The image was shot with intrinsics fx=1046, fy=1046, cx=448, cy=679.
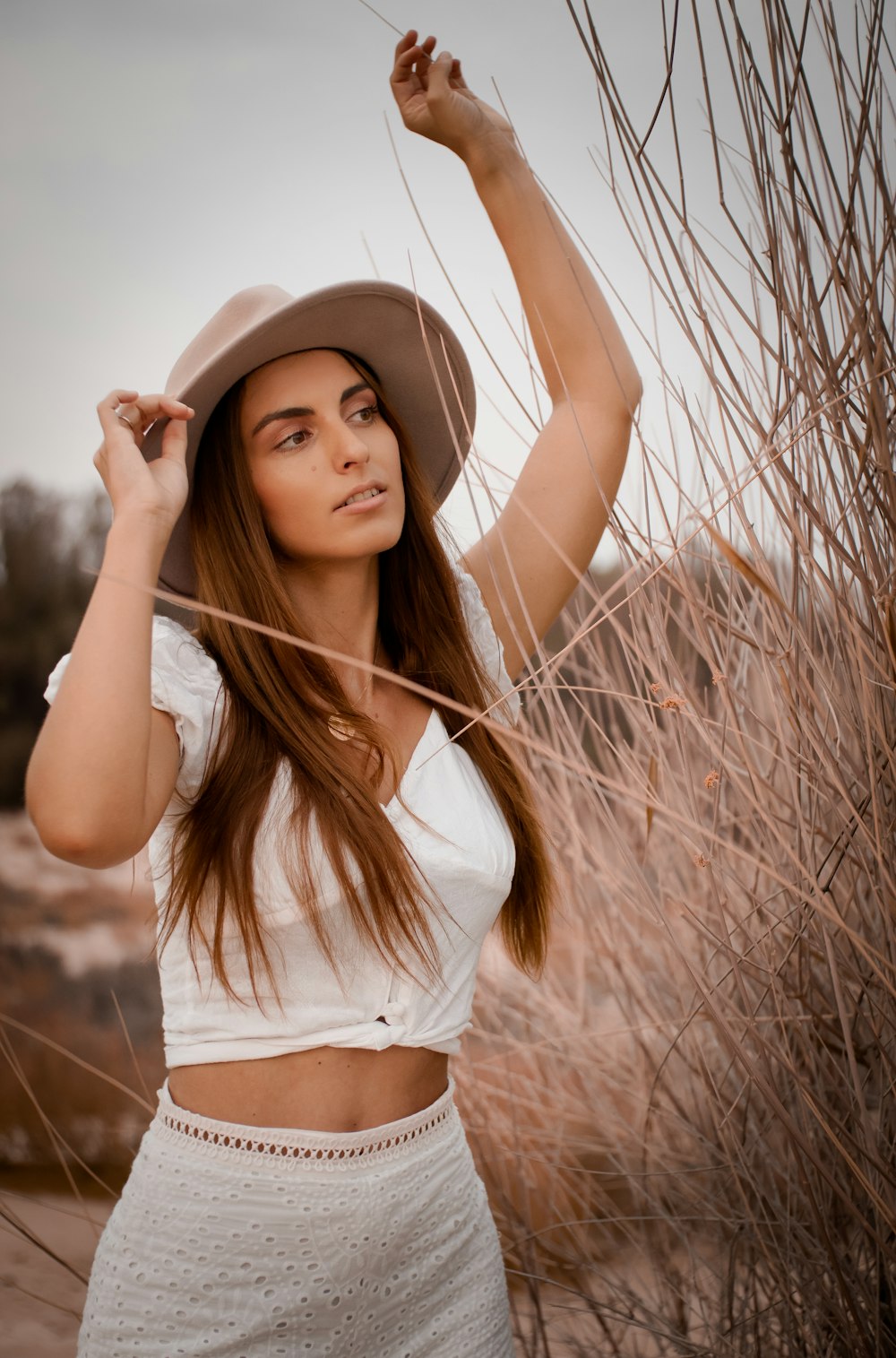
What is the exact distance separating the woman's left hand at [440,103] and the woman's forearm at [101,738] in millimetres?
867

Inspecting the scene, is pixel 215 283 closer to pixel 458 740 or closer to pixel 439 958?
pixel 458 740

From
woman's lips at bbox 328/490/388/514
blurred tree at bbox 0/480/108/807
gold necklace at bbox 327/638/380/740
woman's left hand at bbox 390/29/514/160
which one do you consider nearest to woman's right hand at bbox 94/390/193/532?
woman's lips at bbox 328/490/388/514

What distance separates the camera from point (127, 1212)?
3.99 feet

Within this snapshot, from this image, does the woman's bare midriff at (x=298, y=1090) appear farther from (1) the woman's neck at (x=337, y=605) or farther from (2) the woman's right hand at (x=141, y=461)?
(2) the woman's right hand at (x=141, y=461)

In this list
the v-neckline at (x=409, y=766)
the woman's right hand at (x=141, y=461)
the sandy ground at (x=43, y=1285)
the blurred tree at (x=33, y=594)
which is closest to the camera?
the woman's right hand at (x=141, y=461)

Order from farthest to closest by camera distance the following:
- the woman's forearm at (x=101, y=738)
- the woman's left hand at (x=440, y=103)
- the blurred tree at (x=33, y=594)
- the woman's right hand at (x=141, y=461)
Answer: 1. the blurred tree at (x=33, y=594)
2. the woman's left hand at (x=440, y=103)
3. the woman's right hand at (x=141, y=461)
4. the woman's forearm at (x=101, y=738)

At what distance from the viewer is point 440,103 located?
147 centimetres

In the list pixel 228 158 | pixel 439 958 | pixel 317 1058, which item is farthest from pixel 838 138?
pixel 228 158

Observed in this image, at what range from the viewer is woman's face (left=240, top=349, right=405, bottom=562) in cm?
136

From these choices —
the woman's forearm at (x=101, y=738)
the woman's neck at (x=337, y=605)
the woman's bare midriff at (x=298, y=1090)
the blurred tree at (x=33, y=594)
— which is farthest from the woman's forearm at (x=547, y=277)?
the blurred tree at (x=33, y=594)

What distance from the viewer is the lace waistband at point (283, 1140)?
1.19m

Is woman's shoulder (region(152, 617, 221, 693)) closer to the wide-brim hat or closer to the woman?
the woman

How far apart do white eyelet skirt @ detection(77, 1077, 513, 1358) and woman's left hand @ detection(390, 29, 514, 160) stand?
1335 mm

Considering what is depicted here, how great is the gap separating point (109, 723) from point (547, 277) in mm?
943
